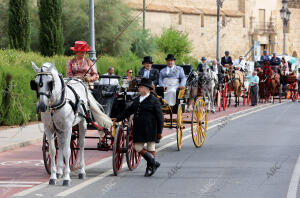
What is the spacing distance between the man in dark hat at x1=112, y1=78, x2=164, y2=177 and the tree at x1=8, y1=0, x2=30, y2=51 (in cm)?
2184

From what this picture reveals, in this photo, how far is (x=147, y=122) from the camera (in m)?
11.2

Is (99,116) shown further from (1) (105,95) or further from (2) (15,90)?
(2) (15,90)

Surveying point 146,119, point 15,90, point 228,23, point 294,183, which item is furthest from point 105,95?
point 228,23

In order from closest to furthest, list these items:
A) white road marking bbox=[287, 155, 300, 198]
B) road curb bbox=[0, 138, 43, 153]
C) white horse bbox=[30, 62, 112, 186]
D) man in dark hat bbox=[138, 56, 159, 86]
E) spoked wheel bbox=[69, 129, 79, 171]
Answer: white road marking bbox=[287, 155, 300, 198], white horse bbox=[30, 62, 112, 186], spoked wheel bbox=[69, 129, 79, 171], road curb bbox=[0, 138, 43, 153], man in dark hat bbox=[138, 56, 159, 86]

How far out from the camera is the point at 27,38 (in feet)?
107

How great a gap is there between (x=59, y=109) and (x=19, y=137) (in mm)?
6664

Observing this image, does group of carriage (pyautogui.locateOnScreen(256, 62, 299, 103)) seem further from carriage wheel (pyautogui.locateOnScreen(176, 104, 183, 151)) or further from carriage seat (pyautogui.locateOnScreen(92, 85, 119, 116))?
carriage seat (pyautogui.locateOnScreen(92, 85, 119, 116))

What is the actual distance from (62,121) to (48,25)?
2515 centimetres

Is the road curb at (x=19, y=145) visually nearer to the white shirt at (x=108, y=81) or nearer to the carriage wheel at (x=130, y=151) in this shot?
the white shirt at (x=108, y=81)

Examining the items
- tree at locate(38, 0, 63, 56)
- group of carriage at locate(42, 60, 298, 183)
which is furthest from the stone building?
group of carriage at locate(42, 60, 298, 183)

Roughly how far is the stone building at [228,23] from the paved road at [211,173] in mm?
50442

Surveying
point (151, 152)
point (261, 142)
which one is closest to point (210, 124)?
point (261, 142)

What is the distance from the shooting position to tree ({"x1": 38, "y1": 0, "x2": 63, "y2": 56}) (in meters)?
34.3

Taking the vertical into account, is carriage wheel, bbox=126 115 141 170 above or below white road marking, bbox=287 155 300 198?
above
